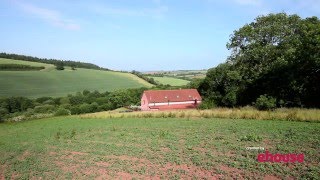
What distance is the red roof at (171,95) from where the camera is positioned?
235 feet

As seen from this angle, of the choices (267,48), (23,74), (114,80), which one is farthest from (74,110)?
(267,48)

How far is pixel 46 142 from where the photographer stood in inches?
874

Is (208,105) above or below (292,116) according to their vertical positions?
below

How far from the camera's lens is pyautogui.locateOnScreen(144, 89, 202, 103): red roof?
7175cm

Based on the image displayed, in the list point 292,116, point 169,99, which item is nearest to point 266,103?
point 292,116

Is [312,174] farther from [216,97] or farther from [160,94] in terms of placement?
[160,94]

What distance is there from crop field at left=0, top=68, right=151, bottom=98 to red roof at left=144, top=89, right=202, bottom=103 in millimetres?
35364

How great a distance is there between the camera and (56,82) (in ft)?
334

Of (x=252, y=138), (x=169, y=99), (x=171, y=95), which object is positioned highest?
(x=252, y=138)

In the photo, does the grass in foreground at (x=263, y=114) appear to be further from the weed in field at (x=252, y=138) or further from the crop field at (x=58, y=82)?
the crop field at (x=58, y=82)

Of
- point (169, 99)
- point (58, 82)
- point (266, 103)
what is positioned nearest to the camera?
point (266, 103)

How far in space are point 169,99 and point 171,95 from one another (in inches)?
52.8

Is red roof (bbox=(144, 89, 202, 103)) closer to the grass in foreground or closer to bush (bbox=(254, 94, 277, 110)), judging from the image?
the grass in foreground

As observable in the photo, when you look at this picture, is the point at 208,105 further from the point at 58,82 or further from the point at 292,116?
the point at 58,82
